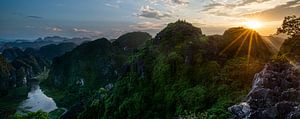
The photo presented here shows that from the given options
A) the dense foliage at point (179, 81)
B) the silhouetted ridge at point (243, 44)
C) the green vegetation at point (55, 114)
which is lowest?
the green vegetation at point (55, 114)

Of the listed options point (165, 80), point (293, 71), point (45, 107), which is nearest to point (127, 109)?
point (165, 80)

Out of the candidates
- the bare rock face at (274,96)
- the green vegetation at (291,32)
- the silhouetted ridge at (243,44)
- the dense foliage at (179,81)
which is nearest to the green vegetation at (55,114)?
the dense foliage at (179,81)

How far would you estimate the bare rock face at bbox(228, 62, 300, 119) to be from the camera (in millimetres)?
25812

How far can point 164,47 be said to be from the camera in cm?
9712

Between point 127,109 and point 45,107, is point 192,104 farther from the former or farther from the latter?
point 45,107

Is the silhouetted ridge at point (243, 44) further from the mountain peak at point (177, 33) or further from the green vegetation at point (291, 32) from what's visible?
the green vegetation at point (291, 32)

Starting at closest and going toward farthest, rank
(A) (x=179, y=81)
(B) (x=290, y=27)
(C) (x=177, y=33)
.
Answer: (B) (x=290, y=27) < (A) (x=179, y=81) < (C) (x=177, y=33)

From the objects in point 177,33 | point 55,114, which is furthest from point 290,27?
point 55,114

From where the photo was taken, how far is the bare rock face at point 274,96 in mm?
25812

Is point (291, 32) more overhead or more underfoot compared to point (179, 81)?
more overhead

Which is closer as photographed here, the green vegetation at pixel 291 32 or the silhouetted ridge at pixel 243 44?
the green vegetation at pixel 291 32

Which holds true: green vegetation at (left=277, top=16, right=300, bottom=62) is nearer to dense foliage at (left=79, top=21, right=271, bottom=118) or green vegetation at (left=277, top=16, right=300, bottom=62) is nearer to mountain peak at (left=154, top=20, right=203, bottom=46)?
dense foliage at (left=79, top=21, right=271, bottom=118)

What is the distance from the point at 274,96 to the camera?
91.4 ft

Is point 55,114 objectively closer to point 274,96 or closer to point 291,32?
point 291,32
